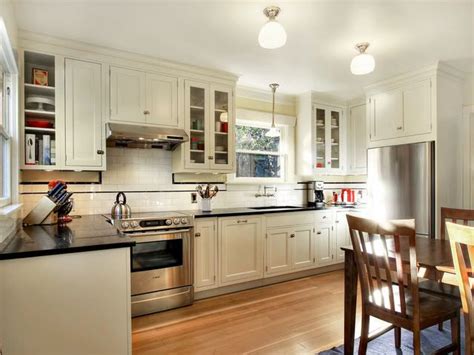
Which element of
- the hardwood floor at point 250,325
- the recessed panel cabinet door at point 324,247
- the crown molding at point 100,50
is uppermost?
the crown molding at point 100,50

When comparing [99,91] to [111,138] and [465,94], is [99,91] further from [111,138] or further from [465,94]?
[465,94]

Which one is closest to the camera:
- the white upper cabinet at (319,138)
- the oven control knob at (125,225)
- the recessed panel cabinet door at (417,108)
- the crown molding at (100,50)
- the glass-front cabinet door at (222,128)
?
the crown molding at (100,50)

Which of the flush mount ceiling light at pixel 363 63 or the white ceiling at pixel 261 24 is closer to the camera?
the white ceiling at pixel 261 24

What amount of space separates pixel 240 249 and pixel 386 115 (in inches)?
98.9

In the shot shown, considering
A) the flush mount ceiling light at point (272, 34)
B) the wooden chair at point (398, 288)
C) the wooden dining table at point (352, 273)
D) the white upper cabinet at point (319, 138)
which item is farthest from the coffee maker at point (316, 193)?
the flush mount ceiling light at point (272, 34)

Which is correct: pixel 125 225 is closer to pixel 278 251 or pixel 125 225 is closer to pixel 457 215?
pixel 278 251

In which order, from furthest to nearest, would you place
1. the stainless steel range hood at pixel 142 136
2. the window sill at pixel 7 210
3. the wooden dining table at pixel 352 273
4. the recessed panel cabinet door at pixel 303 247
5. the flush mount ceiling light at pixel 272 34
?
1. the recessed panel cabinet door at pixel 303 247
2. the stainless steel range hood at pixel 142 136
3. the flush mount ceiling light at pixel 272 34
4. the wooden dining table at pixel 352 273
5. the window sill at pixel 7 210

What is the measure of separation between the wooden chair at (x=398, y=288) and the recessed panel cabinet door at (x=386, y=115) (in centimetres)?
221

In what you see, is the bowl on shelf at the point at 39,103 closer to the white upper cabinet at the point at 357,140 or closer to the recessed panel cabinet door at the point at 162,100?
the recessed panel cabinet door at the point at 162,100

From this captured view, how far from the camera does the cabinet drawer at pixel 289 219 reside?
12.2ft

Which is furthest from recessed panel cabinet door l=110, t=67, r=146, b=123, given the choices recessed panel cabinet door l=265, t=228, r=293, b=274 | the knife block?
recessed panel cabinet door l=265, t=228, r=293, b=274

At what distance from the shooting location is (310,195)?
4.66 meters

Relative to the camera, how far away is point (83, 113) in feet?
9.50

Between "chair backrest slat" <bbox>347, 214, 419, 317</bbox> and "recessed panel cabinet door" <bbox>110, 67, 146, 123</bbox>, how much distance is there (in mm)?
2300
